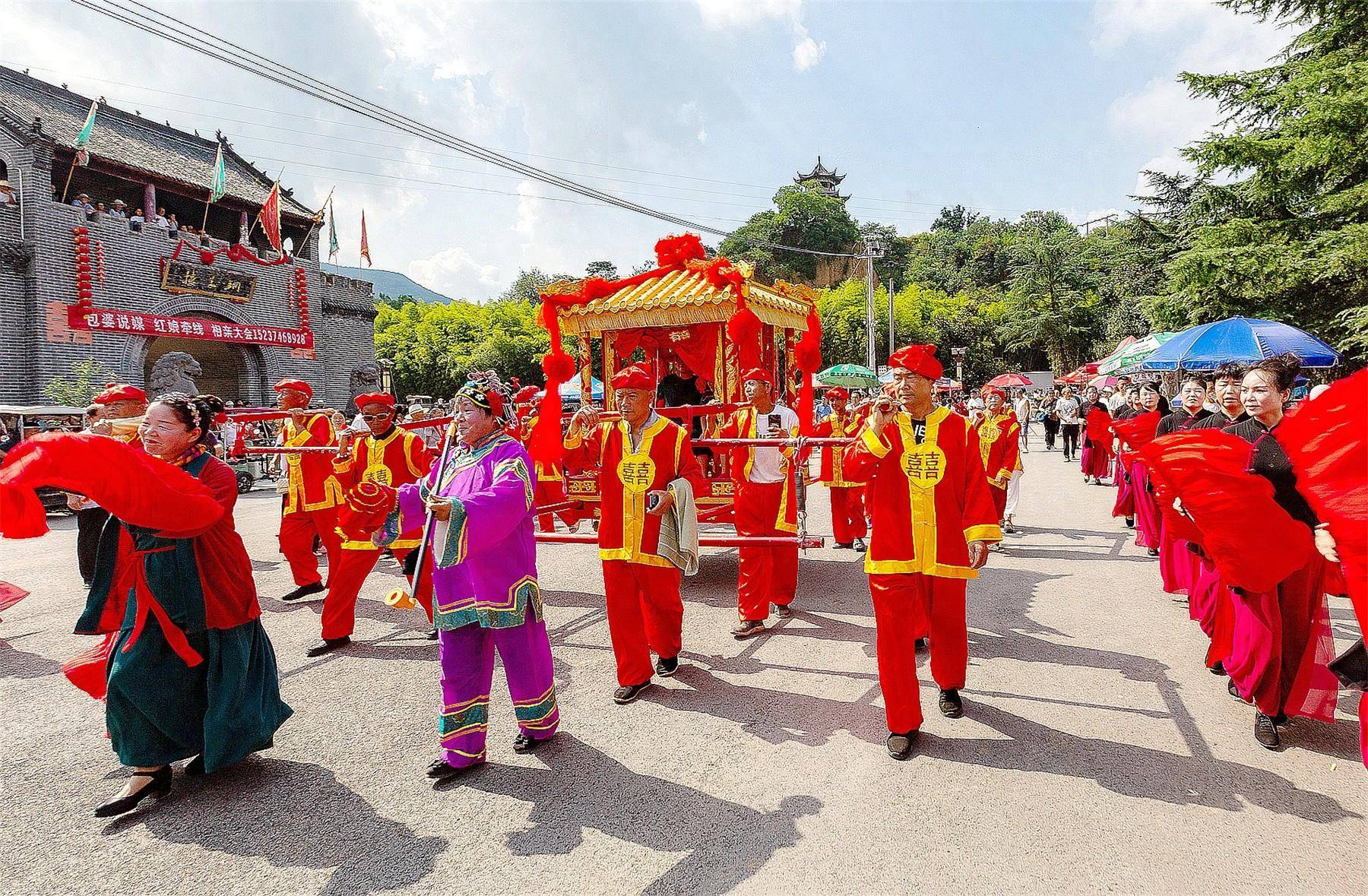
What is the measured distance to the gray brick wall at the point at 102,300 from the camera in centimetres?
1708

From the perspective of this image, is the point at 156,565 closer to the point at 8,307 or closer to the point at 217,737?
the point at 217,737

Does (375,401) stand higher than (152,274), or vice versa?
(152,274)

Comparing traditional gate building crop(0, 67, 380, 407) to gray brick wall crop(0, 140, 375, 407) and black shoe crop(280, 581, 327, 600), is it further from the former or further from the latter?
black shoe crop(280, 581, 327, 600)

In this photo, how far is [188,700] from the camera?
3.26 meters

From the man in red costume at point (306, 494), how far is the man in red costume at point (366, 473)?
0.45 metres

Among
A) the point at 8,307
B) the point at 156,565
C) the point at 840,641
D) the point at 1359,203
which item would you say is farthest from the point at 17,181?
the point at 1359,203

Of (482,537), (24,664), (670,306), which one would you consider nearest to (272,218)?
(670,306)

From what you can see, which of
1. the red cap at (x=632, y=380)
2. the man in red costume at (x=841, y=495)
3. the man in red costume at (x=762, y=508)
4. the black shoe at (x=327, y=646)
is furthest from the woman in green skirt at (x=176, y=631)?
the man in red costume at (x=841, y=495)

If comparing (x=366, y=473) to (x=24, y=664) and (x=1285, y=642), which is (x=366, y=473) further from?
(x=1285, y=642)

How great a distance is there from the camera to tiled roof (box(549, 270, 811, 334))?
7035 millimetres

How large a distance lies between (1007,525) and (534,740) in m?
7.51

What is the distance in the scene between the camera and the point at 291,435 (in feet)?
24.1

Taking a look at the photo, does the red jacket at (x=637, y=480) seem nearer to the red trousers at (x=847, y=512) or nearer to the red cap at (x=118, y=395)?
the red cap at (x=118, y=395)

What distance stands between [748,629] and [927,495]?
217 cm
